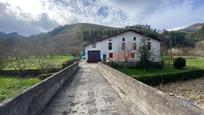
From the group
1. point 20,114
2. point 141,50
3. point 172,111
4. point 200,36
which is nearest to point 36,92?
point 20,114

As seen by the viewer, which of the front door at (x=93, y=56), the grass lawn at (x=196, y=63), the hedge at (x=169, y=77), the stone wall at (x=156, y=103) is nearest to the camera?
the stone wall at (x=156, y=103)

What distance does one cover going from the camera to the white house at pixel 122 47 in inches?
1889

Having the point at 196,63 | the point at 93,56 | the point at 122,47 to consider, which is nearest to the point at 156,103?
the point at 122,47

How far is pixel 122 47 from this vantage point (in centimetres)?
4841

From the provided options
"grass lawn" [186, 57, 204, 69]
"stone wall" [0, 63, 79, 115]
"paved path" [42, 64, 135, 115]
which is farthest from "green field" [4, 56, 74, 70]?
"stone wall" [0, 63, 79, 115]

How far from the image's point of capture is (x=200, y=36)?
407 feet

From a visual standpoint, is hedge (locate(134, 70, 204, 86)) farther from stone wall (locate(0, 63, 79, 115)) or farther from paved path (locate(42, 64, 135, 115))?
stone wall (locate(0, 63, 79, 115))

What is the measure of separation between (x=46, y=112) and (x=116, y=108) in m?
2.63

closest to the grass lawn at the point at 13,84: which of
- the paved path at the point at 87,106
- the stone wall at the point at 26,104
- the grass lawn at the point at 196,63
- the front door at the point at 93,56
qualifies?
the front door at the point at 93,56

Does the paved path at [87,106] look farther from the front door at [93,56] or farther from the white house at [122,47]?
the front door at [93,56]

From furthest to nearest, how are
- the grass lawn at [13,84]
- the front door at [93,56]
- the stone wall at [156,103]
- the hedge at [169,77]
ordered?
the front door at [93,56]
the hedge at [169,77]
the grass lawn at [13,84]
the stone wall at [156,103]

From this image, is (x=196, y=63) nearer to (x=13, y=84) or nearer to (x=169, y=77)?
(x=169, y=77)

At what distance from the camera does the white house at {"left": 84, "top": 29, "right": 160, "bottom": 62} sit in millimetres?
47969

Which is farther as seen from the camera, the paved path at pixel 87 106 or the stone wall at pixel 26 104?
the paved path at pixel 87 106
